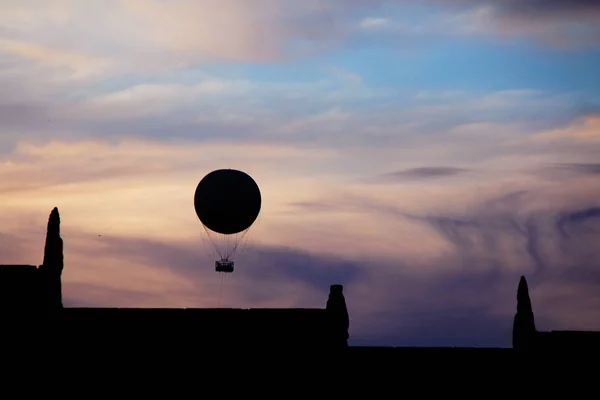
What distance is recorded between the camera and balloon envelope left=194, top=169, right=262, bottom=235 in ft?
176

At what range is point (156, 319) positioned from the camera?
45.0m

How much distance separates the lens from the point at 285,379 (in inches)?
1693

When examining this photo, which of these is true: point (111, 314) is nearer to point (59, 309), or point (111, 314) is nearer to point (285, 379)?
point (59, 309)

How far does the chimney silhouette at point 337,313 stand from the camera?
43.7m

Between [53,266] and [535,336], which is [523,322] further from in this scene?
[53,266]

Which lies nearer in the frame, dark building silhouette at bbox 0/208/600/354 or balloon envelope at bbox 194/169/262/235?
dark building silhouette at bbox 0/208/600/354

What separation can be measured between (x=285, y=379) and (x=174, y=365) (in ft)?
14.0

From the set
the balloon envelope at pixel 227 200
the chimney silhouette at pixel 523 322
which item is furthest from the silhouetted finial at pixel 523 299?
the balloon envelope at pixel 227 200

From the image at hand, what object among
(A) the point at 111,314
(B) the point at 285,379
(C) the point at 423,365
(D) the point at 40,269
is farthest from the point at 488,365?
(D) the point at 40,269

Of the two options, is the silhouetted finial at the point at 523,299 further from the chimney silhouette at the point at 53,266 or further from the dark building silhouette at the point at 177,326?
the chimney silhouette at the point at 53,266

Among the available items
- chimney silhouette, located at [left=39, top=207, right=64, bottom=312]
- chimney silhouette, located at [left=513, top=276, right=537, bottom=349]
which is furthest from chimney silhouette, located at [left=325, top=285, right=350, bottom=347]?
chimney silhouette, located at [left=39, top=207, right=64, bottom=312]

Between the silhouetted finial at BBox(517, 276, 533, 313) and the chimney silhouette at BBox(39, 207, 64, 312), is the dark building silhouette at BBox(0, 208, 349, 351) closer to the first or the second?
the chimney silhouette at BBox(39, 207, 64, 312)

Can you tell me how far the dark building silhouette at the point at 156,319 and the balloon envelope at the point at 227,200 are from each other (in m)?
9.00

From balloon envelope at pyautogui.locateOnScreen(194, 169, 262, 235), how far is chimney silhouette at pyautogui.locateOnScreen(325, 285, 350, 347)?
439 inches
